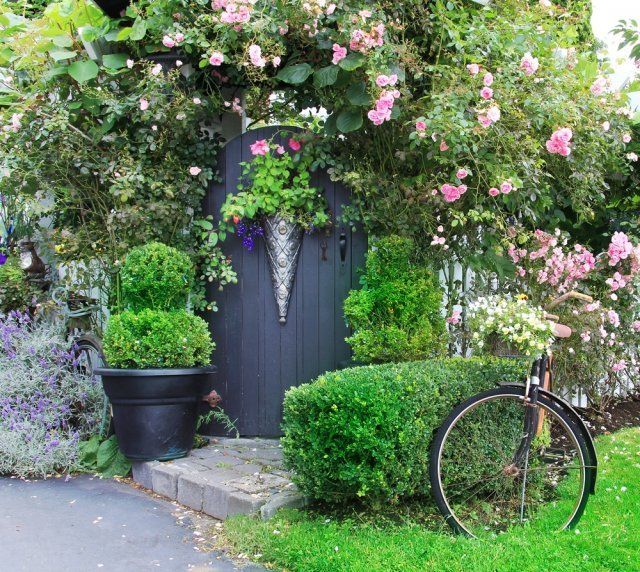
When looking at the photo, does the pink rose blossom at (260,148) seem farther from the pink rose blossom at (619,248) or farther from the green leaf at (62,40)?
the pink rose blossom at (619,248)

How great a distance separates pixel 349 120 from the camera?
13.9 ft

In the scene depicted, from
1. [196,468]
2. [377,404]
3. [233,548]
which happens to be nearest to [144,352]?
[196,468]

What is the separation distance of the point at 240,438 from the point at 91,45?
309 centimetres

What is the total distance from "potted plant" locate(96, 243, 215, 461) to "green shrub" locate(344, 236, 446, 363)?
105 centimetres

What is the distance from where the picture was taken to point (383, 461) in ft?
9.82

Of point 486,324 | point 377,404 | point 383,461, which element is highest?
point 486,324

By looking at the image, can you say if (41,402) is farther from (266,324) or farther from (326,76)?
(326,76)

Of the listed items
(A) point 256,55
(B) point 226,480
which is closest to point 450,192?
(A) point 256,55

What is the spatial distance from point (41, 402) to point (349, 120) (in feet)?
9.45

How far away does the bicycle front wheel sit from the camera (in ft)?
10.3

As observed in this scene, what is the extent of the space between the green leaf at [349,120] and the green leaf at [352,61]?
33 centimetres

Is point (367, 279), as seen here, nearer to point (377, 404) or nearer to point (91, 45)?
point (377, 404)

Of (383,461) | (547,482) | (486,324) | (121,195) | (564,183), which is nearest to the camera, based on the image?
→ (383,461)

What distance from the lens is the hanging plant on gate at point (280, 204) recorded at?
4.58m
